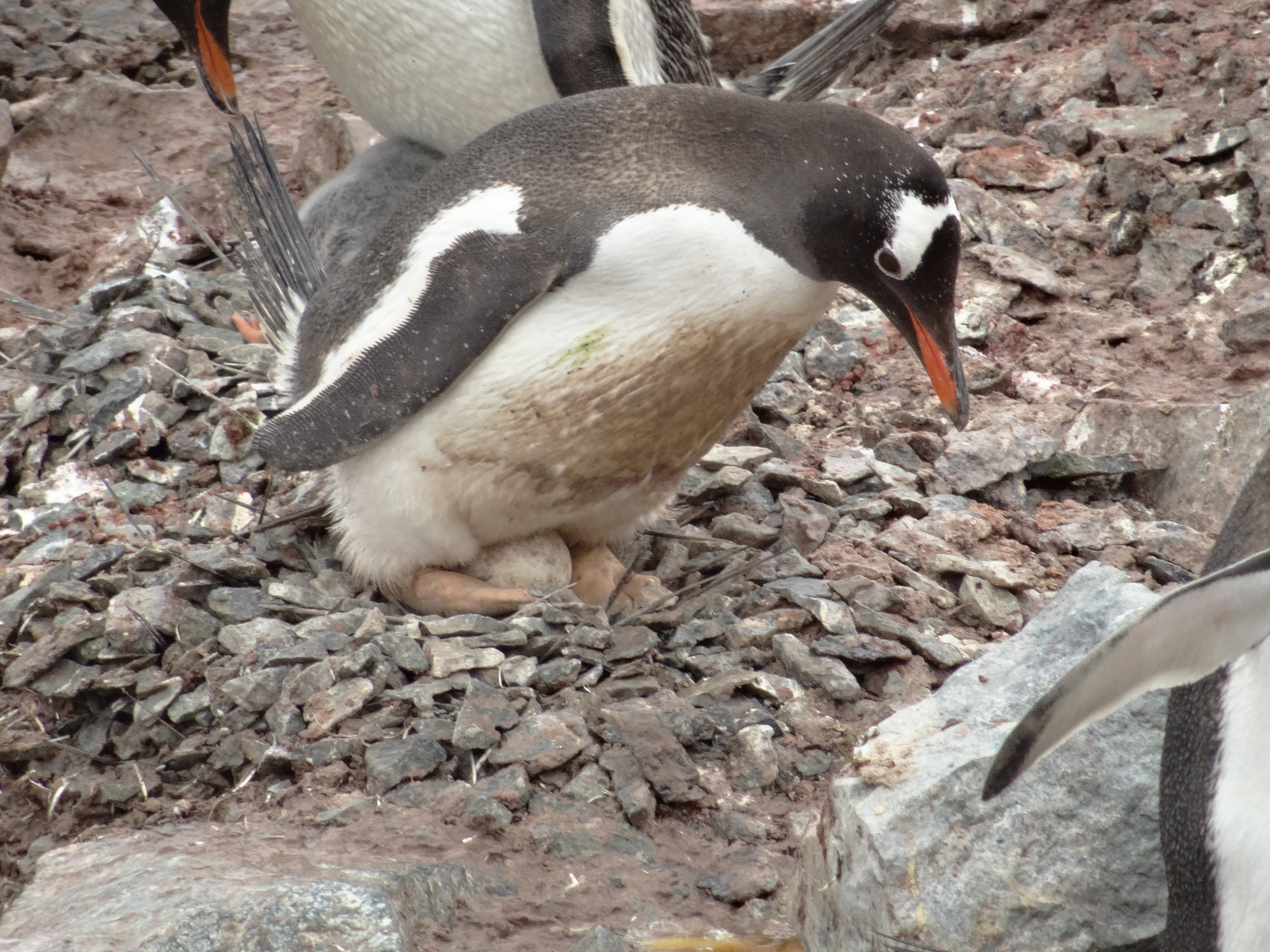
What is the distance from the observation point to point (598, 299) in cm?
230

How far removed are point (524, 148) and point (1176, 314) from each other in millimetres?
1913

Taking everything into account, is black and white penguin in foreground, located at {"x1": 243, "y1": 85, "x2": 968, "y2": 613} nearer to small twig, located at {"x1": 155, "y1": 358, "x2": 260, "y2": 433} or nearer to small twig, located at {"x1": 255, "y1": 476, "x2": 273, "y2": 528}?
small twig, located at {"x1": 255, "y1": 476, "x2": 273, "y2": 528}

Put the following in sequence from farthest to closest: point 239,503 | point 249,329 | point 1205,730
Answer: point 249,329 → point 239,503 → point 1205,730

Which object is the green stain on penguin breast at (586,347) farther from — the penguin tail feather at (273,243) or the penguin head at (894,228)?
the penguin tail feather at (273,243)

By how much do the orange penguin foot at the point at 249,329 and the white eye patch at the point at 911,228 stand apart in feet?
6.06

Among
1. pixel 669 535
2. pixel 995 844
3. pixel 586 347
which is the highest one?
pixel 586 347

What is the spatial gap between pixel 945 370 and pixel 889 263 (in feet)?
0.74

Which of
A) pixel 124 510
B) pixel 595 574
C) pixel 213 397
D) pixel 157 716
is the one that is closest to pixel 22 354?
pixel 213 397

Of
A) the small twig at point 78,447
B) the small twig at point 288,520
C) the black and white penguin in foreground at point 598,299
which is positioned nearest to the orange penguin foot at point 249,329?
the small twig at point 78,447

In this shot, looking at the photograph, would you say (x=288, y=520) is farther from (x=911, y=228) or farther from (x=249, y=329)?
(x=911, y=228)

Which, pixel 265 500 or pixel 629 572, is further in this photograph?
pixel 265 500

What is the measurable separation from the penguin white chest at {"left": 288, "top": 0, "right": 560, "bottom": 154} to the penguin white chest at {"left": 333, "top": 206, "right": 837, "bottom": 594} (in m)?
0.87

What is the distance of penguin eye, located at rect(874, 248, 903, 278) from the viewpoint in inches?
90.0

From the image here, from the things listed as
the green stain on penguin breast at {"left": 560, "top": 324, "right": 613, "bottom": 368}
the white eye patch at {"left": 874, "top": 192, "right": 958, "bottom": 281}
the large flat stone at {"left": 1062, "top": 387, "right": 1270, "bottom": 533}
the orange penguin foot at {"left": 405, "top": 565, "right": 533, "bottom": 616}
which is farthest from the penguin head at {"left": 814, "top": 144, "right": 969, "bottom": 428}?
the large flat stone at {"left": 1062, "top": 387, "right": 1270, "bottom": 533}
